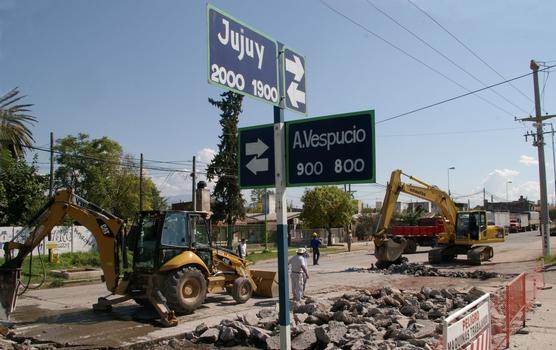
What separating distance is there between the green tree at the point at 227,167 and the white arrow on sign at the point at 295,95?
3531 centimetres

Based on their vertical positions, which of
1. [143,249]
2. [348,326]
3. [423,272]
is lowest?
[423,272]

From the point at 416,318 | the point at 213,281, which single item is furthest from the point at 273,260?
the point at 416,318

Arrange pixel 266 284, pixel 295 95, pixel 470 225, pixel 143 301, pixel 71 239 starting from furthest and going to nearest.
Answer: pixel 71 239 < pixel 470 225 < pixel 266 284 < pixel 143 301 < pixel 295 95

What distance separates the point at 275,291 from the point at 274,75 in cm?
1118

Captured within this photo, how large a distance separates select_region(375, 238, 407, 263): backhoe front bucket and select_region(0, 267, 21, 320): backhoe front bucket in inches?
657

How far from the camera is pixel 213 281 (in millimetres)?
13219

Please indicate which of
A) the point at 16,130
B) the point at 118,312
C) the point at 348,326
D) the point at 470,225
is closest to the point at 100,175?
the point at 16,130

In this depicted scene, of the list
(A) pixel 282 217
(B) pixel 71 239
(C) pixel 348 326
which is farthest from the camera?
(B) pixel 71 239

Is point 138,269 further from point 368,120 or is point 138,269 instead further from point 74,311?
point 368,120

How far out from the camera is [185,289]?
12.2 meters

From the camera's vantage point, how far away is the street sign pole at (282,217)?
4.71m

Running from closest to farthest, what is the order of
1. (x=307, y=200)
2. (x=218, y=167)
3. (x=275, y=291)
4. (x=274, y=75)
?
(x=274, y=75) → (x=275, y=291) → (x=218, y=167) → (x=307, y=200)

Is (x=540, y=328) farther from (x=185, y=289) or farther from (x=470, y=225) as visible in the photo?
(x=470, y=225)

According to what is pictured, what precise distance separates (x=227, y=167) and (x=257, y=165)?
36.3m
